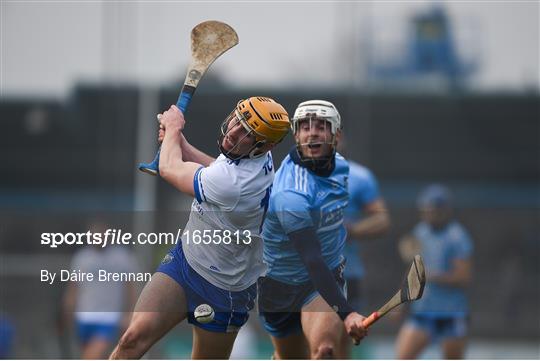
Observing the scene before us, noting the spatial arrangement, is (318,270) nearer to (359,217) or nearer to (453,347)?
(359,217)

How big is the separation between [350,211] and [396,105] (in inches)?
372

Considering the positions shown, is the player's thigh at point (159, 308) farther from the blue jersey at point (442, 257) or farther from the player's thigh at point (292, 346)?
the blue jersey at point (442, 257)

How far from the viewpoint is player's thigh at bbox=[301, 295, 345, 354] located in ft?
20.0

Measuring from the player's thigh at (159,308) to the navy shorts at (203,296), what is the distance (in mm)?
39

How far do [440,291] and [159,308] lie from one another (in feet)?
15.2

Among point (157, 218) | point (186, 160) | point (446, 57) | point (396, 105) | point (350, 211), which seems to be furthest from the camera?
point (446, 57)

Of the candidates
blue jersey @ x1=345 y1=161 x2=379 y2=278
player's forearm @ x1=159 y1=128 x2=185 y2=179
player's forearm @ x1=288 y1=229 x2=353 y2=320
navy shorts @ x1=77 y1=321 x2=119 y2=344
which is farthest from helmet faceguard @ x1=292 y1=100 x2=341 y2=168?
navy shorts @ x1=77 y1=321 x2=119 y2=344

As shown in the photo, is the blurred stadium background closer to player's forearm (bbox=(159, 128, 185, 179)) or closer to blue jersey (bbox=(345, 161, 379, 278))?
blue jersey (bbox=(345, 161, 379, 278))

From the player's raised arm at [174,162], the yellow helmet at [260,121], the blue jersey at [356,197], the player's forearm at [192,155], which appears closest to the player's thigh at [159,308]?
the player's raised arm at [174,162]

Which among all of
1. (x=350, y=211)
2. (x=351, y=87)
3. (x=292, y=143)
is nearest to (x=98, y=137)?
(x=351, y=87)

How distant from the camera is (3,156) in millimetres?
17188

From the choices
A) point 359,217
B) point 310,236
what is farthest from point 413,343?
point 310,236

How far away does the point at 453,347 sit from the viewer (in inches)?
376

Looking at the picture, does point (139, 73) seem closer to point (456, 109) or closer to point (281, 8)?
point (281, 8)
